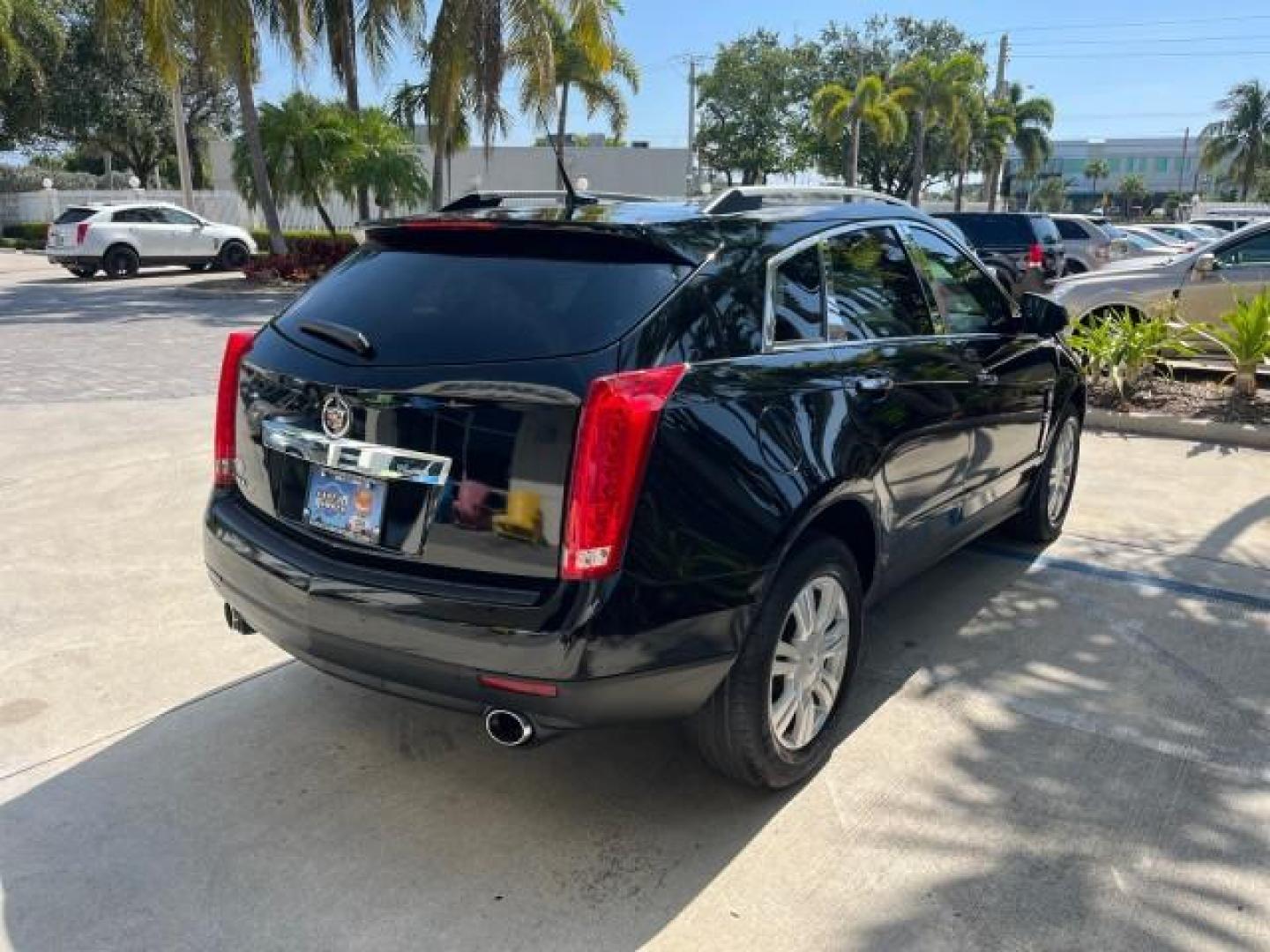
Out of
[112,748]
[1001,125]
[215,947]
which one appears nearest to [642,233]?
[215,947]

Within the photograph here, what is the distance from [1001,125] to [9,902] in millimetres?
55987

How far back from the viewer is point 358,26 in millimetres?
21719

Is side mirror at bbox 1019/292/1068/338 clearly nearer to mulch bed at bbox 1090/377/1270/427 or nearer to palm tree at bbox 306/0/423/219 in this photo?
mulch bed at bbox 1090/377/1270/427

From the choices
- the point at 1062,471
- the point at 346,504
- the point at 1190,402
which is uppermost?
the point at 346,504

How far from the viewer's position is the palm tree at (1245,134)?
220 feet

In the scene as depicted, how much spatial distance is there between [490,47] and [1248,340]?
1677cm

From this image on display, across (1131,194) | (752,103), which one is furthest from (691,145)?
(1131,194)

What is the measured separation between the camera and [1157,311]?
350 inches

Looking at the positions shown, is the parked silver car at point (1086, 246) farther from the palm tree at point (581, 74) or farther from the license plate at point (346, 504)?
the license plate at point (346, 504)

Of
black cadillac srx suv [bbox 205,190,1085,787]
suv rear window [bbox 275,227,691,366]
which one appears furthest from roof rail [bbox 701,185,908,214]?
suv rear window [bbox 275,227,691,366]

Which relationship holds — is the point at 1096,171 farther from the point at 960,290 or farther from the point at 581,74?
the point at 960,290

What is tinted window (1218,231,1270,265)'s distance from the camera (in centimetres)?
1004

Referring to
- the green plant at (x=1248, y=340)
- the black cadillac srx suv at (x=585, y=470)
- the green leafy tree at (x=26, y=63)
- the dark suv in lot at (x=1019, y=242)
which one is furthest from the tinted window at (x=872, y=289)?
the green leafy tree at (x=26, y=63)

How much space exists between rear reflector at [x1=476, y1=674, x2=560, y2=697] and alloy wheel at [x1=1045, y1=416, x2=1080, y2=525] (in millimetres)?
3552
